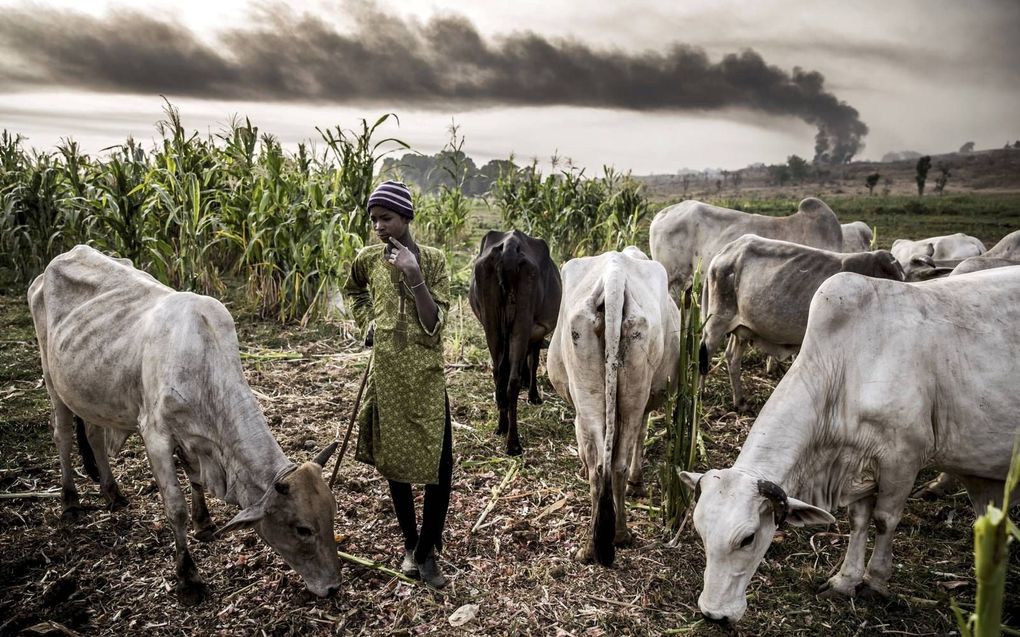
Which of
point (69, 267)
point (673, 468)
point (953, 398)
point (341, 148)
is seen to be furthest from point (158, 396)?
point (341, 148)

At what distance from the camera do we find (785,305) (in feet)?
19.3

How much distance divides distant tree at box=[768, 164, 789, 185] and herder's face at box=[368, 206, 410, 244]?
81.4m

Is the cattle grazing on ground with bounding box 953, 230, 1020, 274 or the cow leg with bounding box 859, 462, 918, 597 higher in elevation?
the cattle grazing on ground with bounding box 953, 230, 1020, 274

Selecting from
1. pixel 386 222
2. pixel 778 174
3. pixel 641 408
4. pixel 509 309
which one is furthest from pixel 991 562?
pixel 778 174

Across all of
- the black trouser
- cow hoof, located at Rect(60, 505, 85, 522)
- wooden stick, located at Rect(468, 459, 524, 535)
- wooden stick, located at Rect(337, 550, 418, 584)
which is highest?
the black trouser

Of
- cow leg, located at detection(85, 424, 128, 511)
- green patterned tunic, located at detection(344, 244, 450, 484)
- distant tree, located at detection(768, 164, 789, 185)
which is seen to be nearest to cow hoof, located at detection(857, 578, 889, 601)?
green patterned tunic, located at detection(344, 244, 450, 484)

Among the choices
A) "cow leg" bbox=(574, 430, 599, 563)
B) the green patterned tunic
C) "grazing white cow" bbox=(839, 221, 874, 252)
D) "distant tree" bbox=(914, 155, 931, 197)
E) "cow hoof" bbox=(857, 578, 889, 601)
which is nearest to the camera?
the green patterned tunic

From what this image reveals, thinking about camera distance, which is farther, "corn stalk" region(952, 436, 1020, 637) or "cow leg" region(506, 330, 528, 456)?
"cow leg" region(506, 330, 528, 456)

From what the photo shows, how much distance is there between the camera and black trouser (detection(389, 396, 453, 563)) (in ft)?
11.1

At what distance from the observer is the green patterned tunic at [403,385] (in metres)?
3.13

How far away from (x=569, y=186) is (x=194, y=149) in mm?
6406

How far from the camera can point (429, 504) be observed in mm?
3436

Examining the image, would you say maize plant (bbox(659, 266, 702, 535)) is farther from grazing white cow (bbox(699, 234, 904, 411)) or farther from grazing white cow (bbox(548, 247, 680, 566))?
grazing white cow (bbox(699, 234, 904, 411))

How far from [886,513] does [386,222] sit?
3.28 metres
